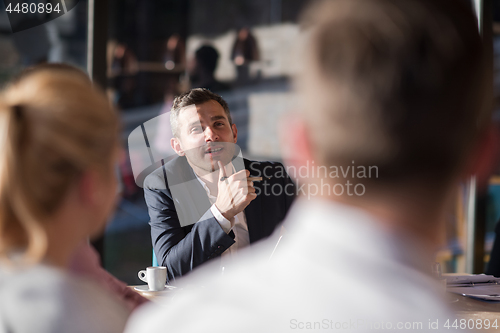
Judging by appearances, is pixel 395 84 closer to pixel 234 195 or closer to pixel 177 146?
pixel 234 195

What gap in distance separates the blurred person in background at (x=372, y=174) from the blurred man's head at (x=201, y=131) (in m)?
1.61

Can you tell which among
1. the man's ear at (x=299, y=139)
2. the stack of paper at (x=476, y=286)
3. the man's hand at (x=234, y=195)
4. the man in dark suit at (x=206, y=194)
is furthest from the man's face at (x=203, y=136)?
the man's ear at (x=299, y=139)

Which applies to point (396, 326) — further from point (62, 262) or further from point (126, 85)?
point (126, 85)

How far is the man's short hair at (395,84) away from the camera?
0.44 m

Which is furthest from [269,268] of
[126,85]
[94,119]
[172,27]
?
[172,27]

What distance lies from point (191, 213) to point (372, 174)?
1.52 meters

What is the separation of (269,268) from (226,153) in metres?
1.69

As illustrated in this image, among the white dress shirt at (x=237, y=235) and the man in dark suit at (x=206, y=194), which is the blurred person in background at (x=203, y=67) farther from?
the white dress shirt at (x=237, y=235)

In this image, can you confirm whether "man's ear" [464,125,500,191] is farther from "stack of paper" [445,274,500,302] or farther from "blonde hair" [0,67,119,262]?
"stack of paper" [445,274,500,302]

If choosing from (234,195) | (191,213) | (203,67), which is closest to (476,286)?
(234,195)

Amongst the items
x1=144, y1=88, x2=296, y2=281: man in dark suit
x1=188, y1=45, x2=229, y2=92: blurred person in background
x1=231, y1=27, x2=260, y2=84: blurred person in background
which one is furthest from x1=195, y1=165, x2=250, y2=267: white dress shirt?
x1=231, y1=27, x2=260, y2=84: blurred person in background

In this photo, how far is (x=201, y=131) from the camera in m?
2.08

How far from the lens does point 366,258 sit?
0.43 meters

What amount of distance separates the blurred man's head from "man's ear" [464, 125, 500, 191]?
1.62 meters
